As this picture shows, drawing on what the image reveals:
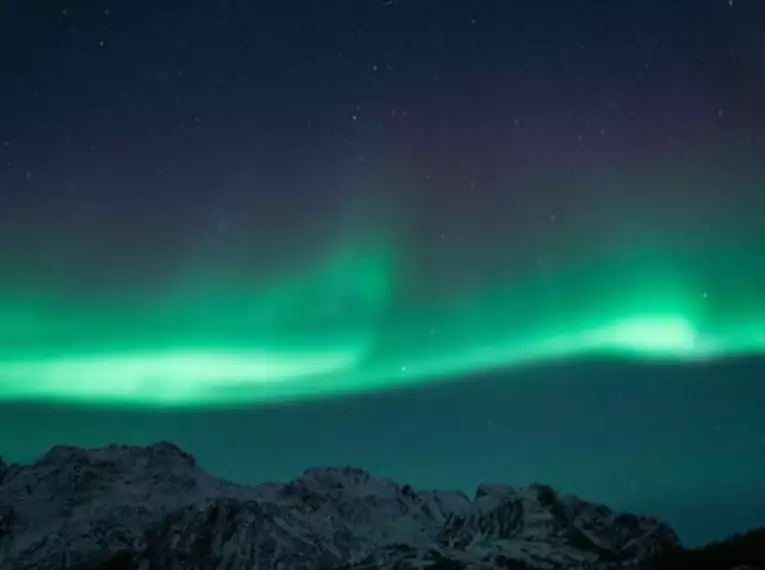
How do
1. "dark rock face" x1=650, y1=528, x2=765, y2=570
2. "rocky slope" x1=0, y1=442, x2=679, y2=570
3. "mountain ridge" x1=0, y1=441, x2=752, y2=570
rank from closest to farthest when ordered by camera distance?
1. "dark rock face" x1=650, y1=528, x2=765, y2=570
2. "mountain ridge" x1=0, y1=441, x2=752, y2=570
3. "rocky slope" x1=0, y1=442, x2=679, y2=570

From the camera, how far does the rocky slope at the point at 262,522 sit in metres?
46.2

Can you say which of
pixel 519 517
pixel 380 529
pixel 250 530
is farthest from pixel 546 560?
pixel 250 530

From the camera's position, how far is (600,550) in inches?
1400

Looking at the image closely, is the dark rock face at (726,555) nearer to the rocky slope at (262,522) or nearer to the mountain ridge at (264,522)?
the mountain ridge at (264,522)

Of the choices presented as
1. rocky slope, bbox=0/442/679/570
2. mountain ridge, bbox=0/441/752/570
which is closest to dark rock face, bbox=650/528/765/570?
mountain ridge, bbox=0/441/752/570

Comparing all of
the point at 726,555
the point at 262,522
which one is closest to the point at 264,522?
the point at 262,522

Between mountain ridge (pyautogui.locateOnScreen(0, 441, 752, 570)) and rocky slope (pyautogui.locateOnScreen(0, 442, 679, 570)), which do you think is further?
rocky slope (pyautogui.locateOnScreen(0, 442, 679, 570))

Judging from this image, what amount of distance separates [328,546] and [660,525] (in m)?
40.9

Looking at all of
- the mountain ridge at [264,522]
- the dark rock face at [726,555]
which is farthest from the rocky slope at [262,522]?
the dark rock face at [726,555]

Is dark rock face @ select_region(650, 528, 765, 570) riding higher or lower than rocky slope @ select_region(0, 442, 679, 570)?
higher

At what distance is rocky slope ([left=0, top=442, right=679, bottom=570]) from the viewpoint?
4622cm

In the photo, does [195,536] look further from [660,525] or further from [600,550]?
[660,525]

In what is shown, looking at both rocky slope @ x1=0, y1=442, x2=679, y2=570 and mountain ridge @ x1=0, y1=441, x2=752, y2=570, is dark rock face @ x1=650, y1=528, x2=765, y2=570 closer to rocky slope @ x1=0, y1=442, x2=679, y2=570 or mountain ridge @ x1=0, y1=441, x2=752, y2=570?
mountain ridge @ x1=0, y1=441, x2=752, y2=570

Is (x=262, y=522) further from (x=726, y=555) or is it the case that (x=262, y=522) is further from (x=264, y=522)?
(x=726, y=555)
